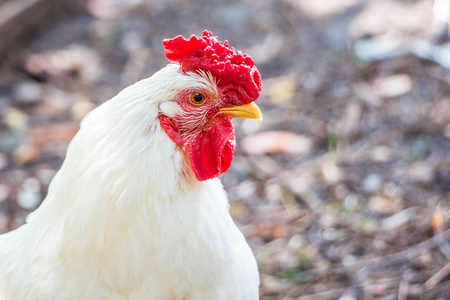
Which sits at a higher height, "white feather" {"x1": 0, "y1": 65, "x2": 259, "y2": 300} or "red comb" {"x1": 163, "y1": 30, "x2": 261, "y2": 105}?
"red comb" {"x1": 163, "y1": 30, "x2": 261, "y2": 105}

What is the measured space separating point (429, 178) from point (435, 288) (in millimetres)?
1117

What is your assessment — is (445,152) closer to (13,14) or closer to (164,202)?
(164,202)

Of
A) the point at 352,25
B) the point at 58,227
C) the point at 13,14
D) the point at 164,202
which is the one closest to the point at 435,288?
the point at 164,202

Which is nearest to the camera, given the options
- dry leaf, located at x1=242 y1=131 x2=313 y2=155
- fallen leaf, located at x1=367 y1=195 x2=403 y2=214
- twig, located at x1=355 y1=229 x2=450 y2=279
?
twig, located at x1=355 y1=229 x2=450 y2=279

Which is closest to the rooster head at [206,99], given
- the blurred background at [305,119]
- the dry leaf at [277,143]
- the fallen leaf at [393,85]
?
the blurred background at [305,119]

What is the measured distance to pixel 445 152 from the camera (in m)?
4.81

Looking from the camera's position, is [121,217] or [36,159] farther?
[36,159]

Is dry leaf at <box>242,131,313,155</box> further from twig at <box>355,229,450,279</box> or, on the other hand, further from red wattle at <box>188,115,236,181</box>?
red wattle at <box>188,115,236,181</box>

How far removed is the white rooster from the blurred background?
157 centimetres

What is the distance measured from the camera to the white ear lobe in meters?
2.38

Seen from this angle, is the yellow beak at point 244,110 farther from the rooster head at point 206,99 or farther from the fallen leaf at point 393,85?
the fallen leaf at point 393,85

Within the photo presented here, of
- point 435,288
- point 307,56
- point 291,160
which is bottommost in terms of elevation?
point 435,288

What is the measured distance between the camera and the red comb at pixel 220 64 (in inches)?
94.7

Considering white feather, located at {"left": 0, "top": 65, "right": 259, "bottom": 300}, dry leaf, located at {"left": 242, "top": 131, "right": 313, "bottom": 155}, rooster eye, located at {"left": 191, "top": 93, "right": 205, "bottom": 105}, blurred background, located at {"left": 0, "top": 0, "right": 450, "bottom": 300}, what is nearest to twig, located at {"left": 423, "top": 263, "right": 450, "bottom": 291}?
blurred background, located at {"left": 0, "top": 0, "right": 450, "bottom": 300}
